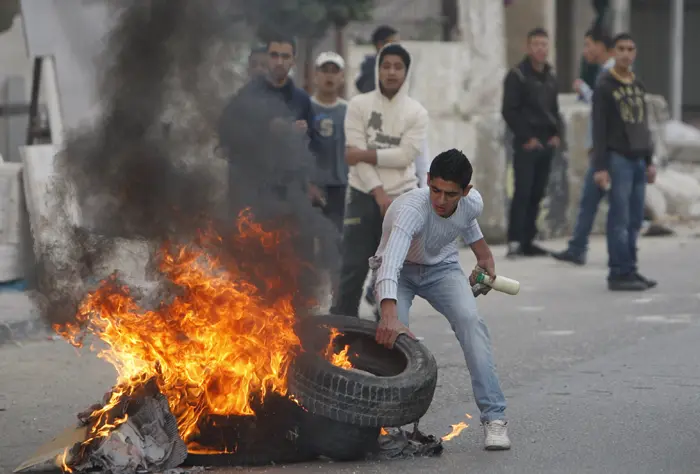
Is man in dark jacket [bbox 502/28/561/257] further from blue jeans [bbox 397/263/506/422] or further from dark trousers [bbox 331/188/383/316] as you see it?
blue jeans [bbox 397/263/506/422]

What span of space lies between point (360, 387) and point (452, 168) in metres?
1.03

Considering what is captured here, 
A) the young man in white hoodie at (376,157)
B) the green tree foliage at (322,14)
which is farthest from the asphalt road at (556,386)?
the green tree foliage at (322,14)

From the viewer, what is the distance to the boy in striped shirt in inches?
231

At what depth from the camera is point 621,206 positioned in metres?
11.5

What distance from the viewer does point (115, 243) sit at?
611cm

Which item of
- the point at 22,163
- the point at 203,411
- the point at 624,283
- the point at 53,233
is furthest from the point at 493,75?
the point at 203,411

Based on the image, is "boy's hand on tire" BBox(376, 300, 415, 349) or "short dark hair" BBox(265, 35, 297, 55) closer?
"boy's hand on tire" BBox(376, 300, 415, 349)

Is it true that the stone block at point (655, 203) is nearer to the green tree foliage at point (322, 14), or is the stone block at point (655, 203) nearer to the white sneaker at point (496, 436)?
the green tree foliage at point (322, 14)

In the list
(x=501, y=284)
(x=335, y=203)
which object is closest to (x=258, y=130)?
(x=501, y=284)

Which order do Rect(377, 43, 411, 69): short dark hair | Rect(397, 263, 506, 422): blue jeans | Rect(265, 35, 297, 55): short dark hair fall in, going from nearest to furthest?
Rect(397, 263, 506, 422): blue jeans → Rect(265, 35, 297, 55): short dark hair → Rect(377, 43, 411, 69): short dark hair

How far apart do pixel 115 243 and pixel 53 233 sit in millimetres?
932

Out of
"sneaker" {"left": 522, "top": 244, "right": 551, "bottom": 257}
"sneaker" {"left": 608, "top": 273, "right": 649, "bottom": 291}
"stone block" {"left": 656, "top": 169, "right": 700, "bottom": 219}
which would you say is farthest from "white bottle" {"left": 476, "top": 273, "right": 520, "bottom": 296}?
"stone block" {"left": 656, "top": 169, "right": 700, "bottom": 219}

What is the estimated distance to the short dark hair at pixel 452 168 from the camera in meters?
5.81

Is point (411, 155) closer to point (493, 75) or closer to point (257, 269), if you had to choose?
point (257, 269)
